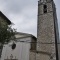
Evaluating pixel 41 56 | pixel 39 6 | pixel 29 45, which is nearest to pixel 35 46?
pixel 29 45

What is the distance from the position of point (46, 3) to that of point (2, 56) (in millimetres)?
9872

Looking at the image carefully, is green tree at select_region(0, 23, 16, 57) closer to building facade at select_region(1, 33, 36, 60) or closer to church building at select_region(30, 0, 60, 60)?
church building at select_region(30, 0, 60, 60)

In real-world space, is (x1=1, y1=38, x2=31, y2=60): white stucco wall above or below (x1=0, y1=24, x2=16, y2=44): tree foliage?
below

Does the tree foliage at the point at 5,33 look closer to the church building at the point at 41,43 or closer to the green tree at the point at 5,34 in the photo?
the green tree at the point at 5,34

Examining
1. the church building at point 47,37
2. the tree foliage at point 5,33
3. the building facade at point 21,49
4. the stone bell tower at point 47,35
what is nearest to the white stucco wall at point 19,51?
the building facade at point 21,49

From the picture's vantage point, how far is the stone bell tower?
43.6ft

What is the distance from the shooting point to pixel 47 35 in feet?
47.1

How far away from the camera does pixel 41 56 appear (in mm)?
13516

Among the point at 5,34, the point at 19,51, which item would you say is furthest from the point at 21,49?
the point at 5,34

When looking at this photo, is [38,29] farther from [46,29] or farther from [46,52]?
[46,52]

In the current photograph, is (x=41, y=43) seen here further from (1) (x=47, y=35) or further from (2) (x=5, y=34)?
(2) (x=5, y=34)

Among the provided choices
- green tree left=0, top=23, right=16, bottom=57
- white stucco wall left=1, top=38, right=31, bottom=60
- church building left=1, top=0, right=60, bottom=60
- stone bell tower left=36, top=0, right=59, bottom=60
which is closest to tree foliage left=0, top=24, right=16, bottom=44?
green tree left=0, top=23, right=16, bottom=57

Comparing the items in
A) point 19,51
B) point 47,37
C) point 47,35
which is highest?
point 47,35

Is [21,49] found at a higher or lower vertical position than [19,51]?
higher
